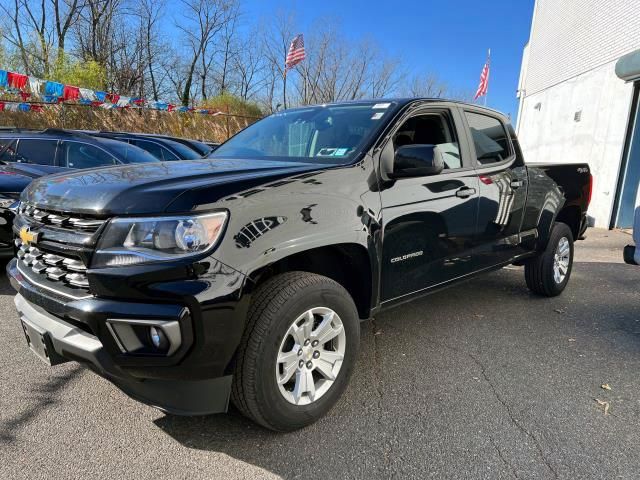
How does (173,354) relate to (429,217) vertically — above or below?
below

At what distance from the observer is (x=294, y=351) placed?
2.37 m

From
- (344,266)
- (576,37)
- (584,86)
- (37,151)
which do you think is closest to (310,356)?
(344,266)

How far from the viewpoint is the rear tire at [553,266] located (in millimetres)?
4719

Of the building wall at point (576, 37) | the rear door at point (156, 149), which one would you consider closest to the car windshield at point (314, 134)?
the rear door at point (156, 149)

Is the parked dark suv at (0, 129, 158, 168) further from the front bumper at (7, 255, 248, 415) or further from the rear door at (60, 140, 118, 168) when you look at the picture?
the front bumper at (7, 255, 248, 415)

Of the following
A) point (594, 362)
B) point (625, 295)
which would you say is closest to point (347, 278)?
point (594, 362)

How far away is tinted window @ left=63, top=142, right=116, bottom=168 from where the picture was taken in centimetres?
621

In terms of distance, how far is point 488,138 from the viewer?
13.1 ft

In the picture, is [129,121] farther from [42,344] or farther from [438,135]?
[42,344]

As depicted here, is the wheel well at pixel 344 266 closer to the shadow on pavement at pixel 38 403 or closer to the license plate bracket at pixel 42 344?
the license plate bracket at pixel 42 344

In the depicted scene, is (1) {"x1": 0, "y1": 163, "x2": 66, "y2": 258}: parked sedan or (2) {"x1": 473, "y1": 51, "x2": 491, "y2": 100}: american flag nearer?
(1) {"x1": 0, "y1": 163, "x2": 66, "y2": 258}: parked sedan

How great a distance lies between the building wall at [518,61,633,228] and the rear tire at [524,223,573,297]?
604 cm

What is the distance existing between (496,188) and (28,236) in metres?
3.29

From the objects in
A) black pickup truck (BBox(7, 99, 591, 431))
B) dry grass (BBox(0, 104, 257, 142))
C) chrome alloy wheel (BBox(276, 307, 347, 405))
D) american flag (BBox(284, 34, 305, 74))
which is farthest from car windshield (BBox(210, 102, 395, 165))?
american flag (BBox(284, 34, 305, 74))
